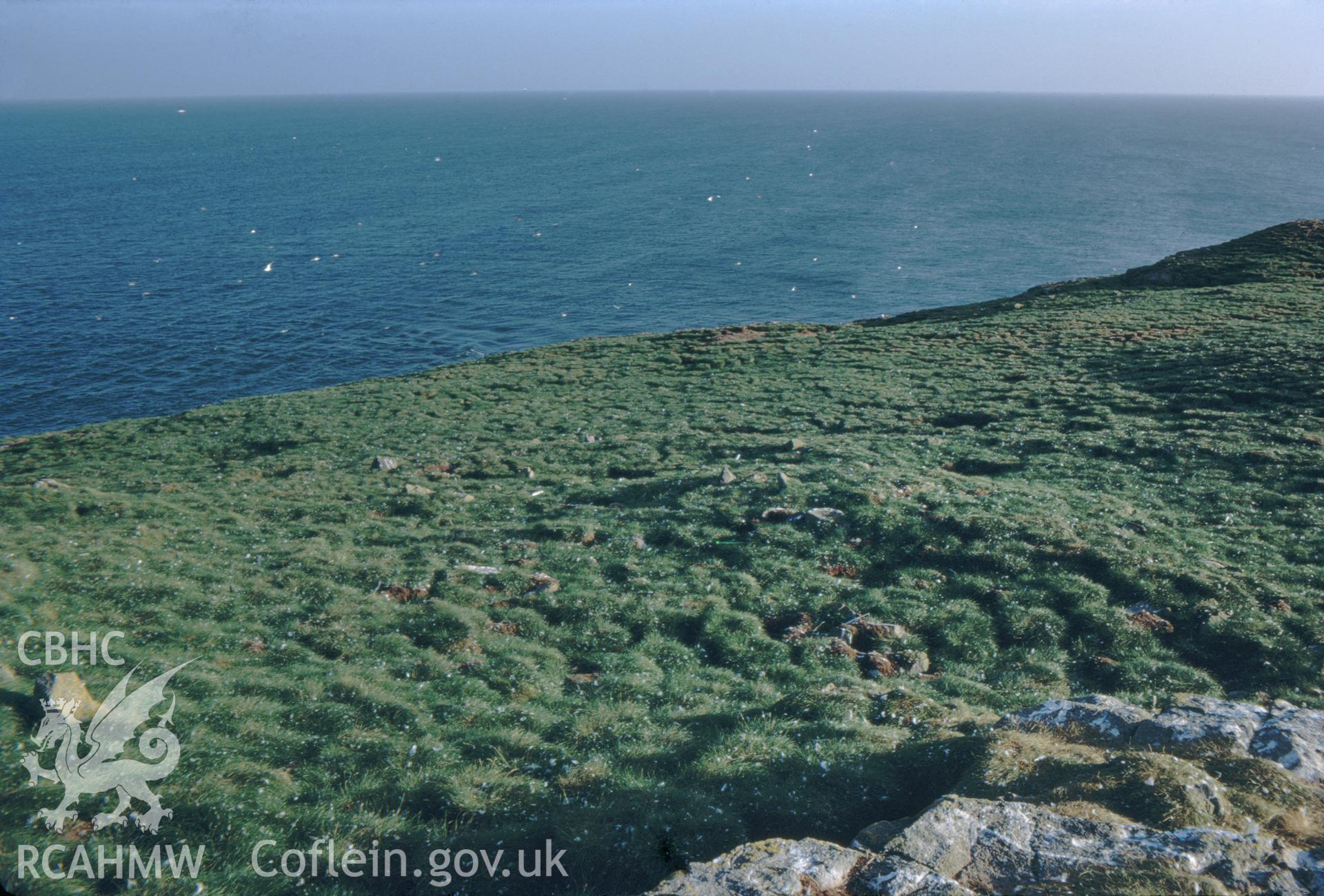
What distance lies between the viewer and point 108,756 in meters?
9.71

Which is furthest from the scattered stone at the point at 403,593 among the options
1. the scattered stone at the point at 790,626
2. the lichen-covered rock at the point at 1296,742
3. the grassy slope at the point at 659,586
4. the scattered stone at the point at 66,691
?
the lichen-covered rock at the point at 1296,742

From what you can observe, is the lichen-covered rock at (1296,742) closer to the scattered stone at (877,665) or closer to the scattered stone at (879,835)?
the scattered stone at (879,835)

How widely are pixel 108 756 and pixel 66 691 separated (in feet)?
5.99

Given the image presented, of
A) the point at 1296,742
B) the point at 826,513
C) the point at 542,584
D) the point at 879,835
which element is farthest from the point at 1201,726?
the point at 542,584

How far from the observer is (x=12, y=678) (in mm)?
11125

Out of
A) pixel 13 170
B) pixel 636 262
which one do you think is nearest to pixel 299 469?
pixel 636 262

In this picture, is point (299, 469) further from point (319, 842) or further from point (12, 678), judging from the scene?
point (319, 842)

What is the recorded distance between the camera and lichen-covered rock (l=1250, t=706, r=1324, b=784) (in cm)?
854

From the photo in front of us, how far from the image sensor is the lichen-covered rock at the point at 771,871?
717 cm

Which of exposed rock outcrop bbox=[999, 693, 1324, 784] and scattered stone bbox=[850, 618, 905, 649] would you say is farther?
scattered stone bbox=[850, 618, 905, 649]

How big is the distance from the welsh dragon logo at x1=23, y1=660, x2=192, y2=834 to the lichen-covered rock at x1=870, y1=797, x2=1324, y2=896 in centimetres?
968

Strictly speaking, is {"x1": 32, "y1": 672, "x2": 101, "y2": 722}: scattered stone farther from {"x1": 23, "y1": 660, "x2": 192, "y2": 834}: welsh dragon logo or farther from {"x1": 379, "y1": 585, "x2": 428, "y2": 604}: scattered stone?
{"x1": 379, "y1": 585, "x2": 428, "y2": 604}: scattered stone

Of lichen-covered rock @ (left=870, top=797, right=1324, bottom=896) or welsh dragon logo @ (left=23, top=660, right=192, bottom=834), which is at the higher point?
lichen-covered rock @ (left=870, top=797, right=1324, bottom=896)

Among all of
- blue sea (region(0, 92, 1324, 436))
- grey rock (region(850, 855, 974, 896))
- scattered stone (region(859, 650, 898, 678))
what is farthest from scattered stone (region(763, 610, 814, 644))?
blue sea (region(0, 92, 1324, 436))
